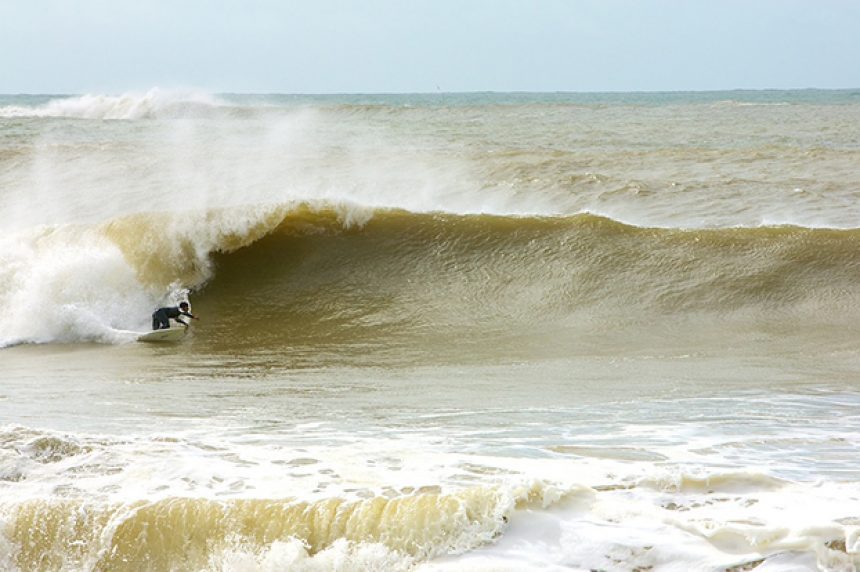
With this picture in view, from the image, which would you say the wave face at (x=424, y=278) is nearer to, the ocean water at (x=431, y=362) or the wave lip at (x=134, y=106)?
the ocean water at (x=431, y=362)

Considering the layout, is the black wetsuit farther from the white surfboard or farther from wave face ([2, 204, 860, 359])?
wave face ([2, 204, 860, 359])

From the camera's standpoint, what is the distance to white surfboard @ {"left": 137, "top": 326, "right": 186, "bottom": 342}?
31.1 feet

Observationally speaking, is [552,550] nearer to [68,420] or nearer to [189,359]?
[68,420]

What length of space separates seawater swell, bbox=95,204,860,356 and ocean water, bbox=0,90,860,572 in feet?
0.13

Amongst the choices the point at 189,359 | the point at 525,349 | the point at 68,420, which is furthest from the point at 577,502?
the point at 189,359

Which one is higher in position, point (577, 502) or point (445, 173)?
point (445, 173)

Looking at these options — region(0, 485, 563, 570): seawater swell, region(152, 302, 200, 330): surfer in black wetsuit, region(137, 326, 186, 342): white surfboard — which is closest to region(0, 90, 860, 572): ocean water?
region(0, 485, 563, 570): seawater swell

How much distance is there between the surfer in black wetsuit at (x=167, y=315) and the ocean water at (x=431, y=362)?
0.82 feet

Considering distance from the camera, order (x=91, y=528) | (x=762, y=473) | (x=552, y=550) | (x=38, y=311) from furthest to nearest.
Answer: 1. (x=38, y=311)
2. (x=762, y=473)
3. (x=91, y=528)
4. (x=552, y=550)

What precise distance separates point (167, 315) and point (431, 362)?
9.50 feet

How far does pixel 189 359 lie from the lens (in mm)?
8703

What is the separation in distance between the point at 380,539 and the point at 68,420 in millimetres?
2684

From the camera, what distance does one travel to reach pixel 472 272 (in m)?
11.2

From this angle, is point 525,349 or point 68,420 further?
point 525,349
